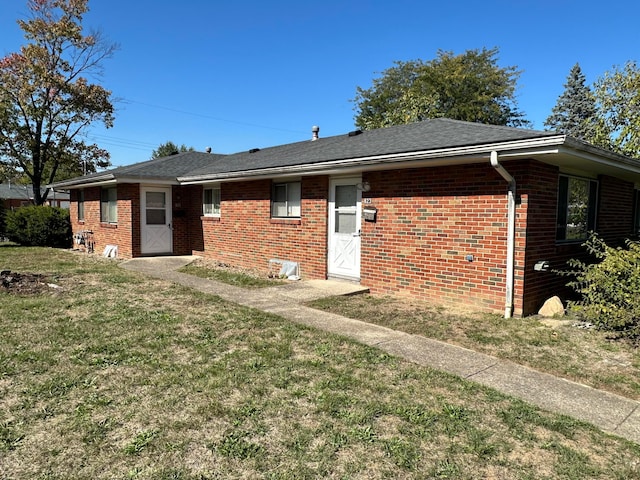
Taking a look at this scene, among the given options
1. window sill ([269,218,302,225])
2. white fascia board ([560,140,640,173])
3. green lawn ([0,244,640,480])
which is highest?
white fascia board ([560,140,640,173])

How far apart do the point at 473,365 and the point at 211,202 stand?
35.3ft

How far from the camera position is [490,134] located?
6.84 metres

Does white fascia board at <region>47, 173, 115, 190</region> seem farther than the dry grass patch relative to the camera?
Yes

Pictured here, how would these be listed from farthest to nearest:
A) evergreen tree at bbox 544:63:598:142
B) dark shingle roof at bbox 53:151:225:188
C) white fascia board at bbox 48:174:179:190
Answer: evergreen tree at bbox 544:63:598:142 < dark shingle roof at bbox 53:151:225:188 < white fascia board at bbox 48:174:179:190

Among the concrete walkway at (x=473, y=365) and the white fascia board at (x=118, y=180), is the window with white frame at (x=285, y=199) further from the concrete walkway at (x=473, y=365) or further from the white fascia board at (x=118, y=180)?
the white fascia board at (x=118, y=180)

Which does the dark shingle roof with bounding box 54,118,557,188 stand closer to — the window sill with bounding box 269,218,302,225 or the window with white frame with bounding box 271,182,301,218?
the window with white frame with bounding box 271,182,301,218

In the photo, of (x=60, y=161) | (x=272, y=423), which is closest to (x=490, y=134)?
(x=272, y=423)

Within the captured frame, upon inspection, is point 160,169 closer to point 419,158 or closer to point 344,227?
point 344,227

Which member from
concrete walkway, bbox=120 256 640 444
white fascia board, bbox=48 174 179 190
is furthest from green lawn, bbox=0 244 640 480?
white fascia board, bbox=48 174 179 190

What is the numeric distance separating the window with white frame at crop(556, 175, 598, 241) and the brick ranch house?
0.03m

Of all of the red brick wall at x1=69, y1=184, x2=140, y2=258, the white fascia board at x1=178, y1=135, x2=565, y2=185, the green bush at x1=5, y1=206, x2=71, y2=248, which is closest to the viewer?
→ the white fascia board at x1=178, y1=135, x2=565, y2=185

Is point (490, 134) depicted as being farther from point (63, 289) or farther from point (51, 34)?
point (51, 34)

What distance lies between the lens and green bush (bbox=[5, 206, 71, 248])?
17.9 m

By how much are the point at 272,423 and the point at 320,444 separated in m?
0.45
